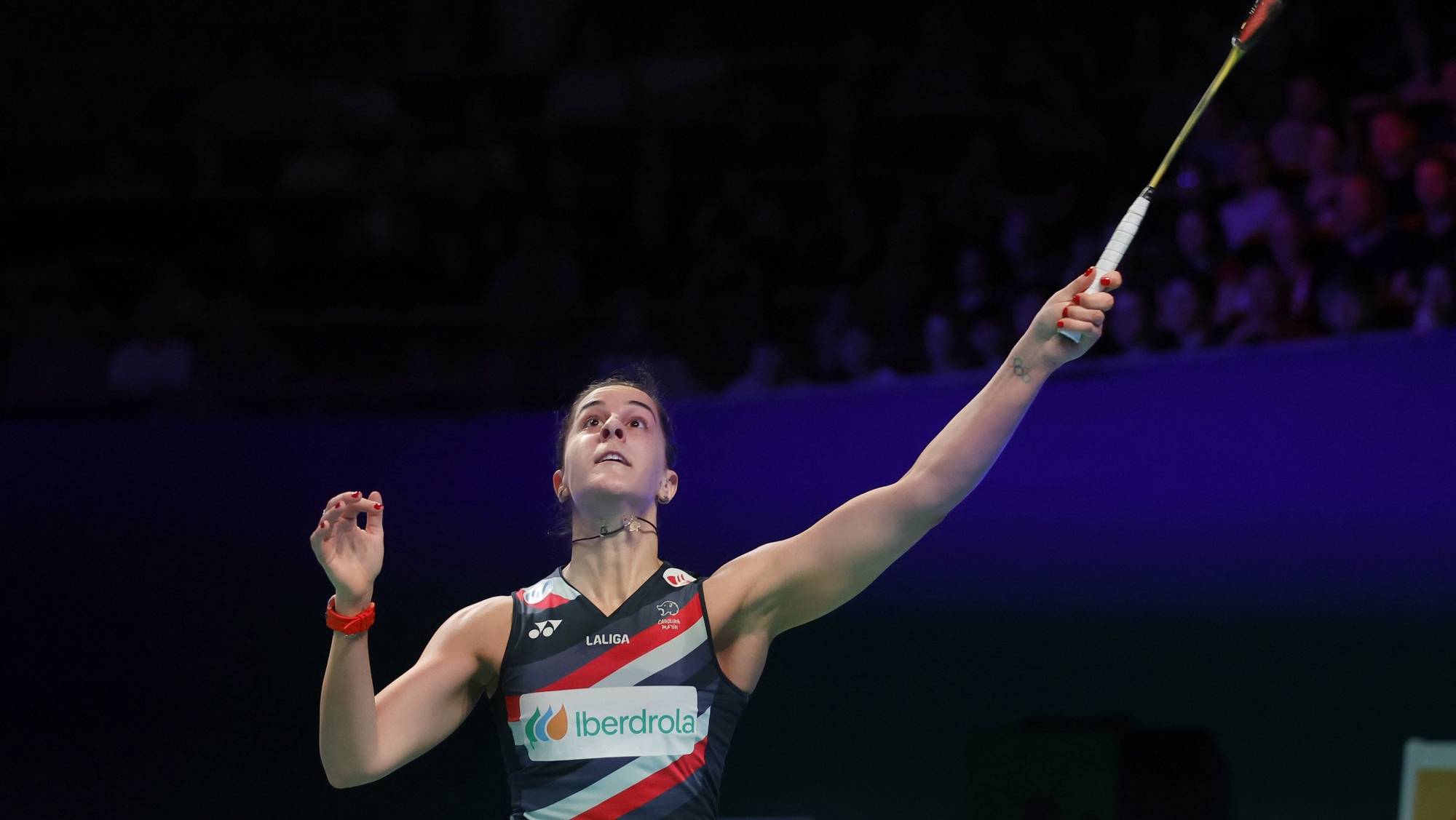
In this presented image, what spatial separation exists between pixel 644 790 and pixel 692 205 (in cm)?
478

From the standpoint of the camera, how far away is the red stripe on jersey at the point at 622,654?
2.87 metres

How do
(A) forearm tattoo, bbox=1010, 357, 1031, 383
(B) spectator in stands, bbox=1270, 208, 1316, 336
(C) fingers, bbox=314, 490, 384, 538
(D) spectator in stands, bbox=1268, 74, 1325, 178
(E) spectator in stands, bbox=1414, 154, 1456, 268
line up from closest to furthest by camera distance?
(C) fingers, bbox=314, 490, 384, 538
(A) forearm tattoo, bbox=1010, 357, 1031, 383
(E) spectator in stands, bbox=1414, 154, 1456, 268
(B) spectator in stands, bbox=1270, 208, 1316, 336
(D) spectator in stands, bbox=1268, 74, 1325, 178

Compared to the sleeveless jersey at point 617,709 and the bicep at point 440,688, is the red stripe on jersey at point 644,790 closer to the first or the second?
the sleeveless jersey at point 617,709

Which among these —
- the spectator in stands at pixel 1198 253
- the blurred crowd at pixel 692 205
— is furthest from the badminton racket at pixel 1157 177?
the spectator in stands at pixel 1198 253

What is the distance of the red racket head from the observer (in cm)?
271

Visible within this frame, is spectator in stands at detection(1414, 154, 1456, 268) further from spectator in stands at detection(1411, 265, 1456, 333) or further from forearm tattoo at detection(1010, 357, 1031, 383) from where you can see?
forearm tattoo at detection(1010, 357, 1031, 383)

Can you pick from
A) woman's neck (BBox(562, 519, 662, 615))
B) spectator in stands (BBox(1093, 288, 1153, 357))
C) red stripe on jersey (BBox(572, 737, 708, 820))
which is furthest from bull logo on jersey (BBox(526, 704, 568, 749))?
spectator in stands (BBox(1093, 288, 1153, 357))

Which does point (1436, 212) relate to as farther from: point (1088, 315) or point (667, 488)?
point (667, 488)

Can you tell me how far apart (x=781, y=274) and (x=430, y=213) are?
6.19 ft

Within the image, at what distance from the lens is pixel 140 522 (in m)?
4.94

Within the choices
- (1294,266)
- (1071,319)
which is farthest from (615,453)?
(1294,266)

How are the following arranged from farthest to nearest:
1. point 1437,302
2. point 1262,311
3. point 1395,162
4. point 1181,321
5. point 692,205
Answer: point 692,205, point 1395,162, point 1181,321, point 1262,311, point 1437,302

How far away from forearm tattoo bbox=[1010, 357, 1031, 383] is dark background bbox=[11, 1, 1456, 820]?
5.46 ft

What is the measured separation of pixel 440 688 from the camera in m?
2.89
